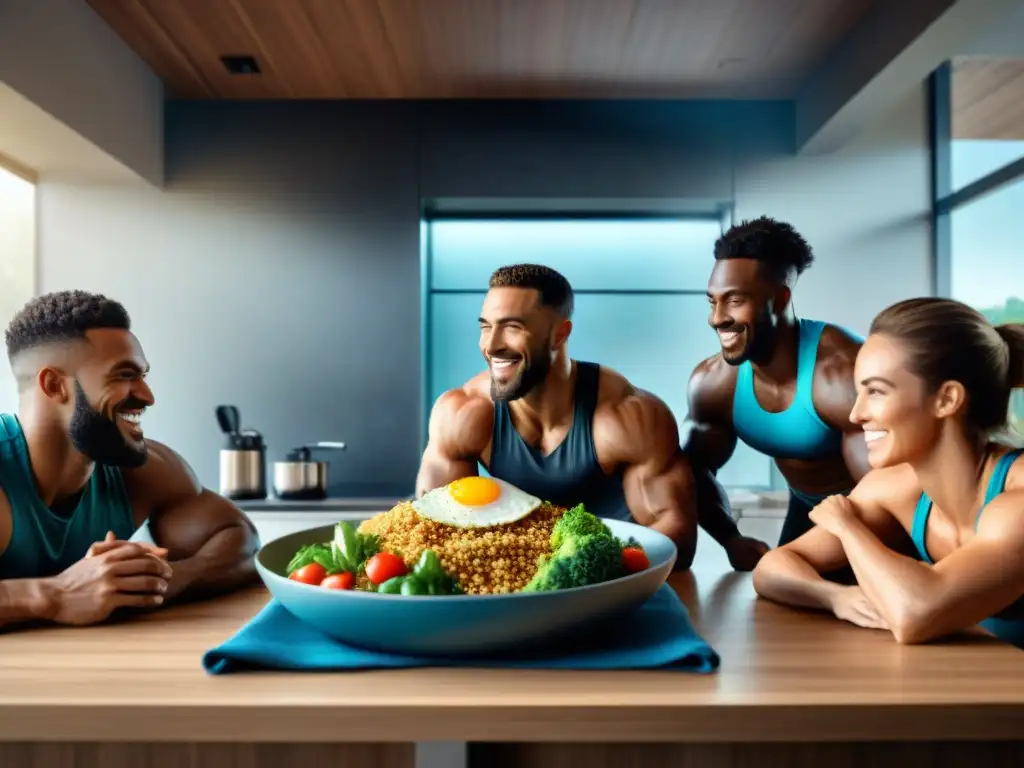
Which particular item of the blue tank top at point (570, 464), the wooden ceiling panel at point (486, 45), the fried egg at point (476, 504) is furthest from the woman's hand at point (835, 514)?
the wooden ceiling panel at point (486, 45)

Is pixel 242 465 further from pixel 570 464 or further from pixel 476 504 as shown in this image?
pixel 476 504

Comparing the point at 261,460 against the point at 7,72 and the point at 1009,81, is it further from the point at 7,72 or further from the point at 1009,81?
the point at 1009,81

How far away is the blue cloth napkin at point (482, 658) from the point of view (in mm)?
964

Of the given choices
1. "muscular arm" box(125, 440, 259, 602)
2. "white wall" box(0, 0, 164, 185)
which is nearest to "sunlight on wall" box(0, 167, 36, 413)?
"white wall" box(0, 0, 164, 185)

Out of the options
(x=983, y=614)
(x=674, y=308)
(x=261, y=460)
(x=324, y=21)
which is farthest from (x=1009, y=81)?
(x=261, y=460)

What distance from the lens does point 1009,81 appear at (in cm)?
345

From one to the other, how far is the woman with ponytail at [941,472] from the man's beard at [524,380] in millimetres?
699

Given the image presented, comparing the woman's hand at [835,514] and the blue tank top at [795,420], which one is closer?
the woman's hand at [835,514]

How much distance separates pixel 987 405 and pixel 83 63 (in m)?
3.29

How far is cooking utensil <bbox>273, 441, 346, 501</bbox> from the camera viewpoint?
11.2 ft

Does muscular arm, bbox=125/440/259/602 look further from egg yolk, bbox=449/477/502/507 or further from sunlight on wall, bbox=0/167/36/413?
sunlight on wall, bbox=0/167/36/413

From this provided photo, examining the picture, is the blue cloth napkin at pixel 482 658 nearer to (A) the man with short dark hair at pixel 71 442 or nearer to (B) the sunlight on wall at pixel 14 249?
(A) the man with short dark hair at pixel 71 442

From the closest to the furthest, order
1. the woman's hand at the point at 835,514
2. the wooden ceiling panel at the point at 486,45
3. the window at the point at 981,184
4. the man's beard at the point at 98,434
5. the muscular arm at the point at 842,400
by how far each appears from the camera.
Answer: the woman's hand at the point at 835,514 → the man's beard at the point at 98,434 → the muscular arm at the point at 842,400 → the wooden ceiling panel at the point at 486,45 → the window at the point at 981,184

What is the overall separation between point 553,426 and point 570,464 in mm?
102
